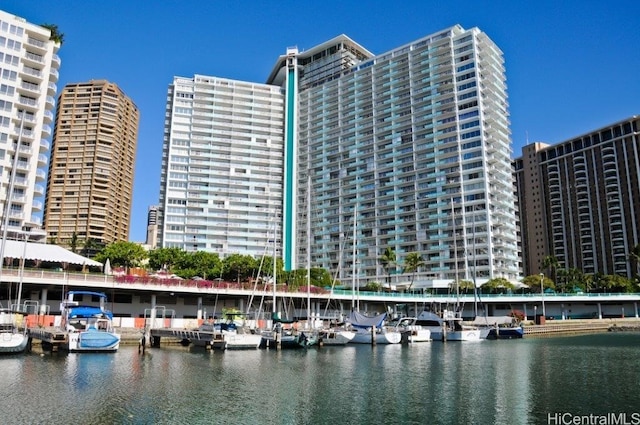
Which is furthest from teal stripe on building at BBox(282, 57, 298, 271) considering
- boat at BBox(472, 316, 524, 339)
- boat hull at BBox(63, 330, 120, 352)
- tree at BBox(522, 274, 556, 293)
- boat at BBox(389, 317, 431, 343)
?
boat hull at BBox(63, 330, 120, 352)

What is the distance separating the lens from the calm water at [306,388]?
22.9 metres

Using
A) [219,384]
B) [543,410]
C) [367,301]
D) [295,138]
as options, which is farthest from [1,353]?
[295,138]

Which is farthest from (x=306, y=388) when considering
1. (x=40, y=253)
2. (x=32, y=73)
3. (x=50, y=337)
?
(x=32, y=73)

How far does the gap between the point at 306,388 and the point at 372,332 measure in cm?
3244

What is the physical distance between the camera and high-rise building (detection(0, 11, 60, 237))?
90.6 meters

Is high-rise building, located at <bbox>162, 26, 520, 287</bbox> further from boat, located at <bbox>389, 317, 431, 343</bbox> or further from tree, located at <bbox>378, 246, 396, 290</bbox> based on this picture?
boat, located at <bbox>389, 317, 431, 343</bbox>

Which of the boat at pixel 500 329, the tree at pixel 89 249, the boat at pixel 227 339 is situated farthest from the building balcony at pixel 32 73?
the boat at pixel 500 329

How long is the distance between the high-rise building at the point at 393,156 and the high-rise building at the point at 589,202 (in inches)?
2204

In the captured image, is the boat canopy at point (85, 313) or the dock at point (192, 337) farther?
the dock at point (192, 337)

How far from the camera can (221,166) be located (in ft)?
512

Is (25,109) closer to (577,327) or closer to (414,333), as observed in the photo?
(414,333)

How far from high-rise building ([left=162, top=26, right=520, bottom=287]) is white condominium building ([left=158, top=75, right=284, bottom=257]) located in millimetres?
741

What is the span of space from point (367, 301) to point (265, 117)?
8387 centimetres

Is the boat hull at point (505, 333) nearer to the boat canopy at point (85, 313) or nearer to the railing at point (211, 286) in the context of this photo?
the railing at point (211, 286)
